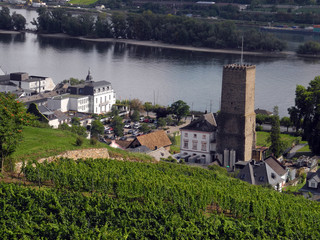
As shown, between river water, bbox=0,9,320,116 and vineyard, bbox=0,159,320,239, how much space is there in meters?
28.5

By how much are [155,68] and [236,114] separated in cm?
3347

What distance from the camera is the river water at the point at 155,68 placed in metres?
53.2

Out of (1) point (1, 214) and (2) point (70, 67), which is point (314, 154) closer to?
(1) point (1, 214)

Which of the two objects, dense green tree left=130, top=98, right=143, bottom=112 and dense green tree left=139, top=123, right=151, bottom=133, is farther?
dense green tree left=130, top=98, right=143, bottom=112

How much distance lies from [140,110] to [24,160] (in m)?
28.2

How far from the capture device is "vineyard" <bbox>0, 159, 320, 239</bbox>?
14.7 m

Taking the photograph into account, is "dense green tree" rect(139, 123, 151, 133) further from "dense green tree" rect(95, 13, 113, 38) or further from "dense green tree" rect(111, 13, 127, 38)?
"dense green tree" rect(111, 13, 127, 38)

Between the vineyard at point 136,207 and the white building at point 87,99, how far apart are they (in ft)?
83.6

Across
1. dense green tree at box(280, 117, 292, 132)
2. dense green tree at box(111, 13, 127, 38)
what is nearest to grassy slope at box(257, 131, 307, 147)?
dense green tree at box(280, 117, 292, 132)

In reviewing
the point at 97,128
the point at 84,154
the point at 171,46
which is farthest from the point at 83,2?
the point at 84,154

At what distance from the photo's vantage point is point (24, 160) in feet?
62.6

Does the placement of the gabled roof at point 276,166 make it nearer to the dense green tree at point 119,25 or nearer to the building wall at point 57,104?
the building wall at point 57,104

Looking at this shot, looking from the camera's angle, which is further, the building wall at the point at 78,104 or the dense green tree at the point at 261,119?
the building wall at the point at 78,104

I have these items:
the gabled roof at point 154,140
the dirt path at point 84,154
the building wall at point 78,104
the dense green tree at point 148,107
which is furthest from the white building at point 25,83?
the dirt path at point 84,154
